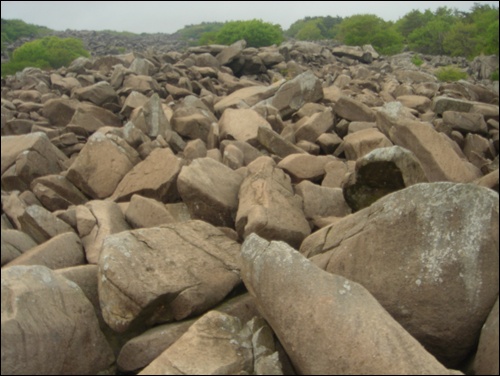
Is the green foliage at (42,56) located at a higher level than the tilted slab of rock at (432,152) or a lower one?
higher

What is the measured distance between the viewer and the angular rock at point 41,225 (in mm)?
6668

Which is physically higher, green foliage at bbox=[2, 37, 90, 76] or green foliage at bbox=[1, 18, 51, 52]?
green foliage at bbox=[1, 18, 51, 52]

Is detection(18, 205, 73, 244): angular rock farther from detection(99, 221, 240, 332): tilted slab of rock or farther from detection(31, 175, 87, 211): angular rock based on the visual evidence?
detection(99, 221, 240, 332): tilted slab of rock

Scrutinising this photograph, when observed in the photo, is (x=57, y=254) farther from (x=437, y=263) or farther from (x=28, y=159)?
(x=437, y=263)

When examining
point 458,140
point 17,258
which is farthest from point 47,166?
point 458,140

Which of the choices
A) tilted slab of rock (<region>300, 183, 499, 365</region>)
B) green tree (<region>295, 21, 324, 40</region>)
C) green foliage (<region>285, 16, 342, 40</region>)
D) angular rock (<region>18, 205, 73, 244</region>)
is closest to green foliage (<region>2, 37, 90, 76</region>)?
angular rock (<region>18, 205, 73, 244</region>)

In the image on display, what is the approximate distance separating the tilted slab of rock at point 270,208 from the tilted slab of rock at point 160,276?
1.92 ft

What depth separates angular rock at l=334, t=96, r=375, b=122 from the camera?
11.7m

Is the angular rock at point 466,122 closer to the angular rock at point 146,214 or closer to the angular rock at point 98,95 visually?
the angular rock at point 146,214

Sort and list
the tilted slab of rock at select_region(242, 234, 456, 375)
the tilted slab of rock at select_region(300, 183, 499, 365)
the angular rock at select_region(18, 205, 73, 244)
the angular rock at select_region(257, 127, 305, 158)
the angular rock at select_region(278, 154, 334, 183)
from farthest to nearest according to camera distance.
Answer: the angular rock at select_region(257, 127, 305, 158), the angular rock at select_region(278, 154, 334, 183), the angular rock at select_region(18, 205, 73, 244), the tilted slab of rock at select_region(300, 183, 499, 365), the tilted slab of rock at select_region(242, 234, 456, 375)

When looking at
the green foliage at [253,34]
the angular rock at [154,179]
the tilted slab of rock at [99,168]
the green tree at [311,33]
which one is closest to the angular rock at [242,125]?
the angular rock at [154,179]

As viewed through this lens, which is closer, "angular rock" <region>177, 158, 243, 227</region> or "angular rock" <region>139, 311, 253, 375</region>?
"angular rock" <region>139, 311, 253, 375</region>

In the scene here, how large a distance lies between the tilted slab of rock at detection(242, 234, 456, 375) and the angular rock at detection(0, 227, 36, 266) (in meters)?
3.25

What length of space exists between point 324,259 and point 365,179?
5.71 ft
